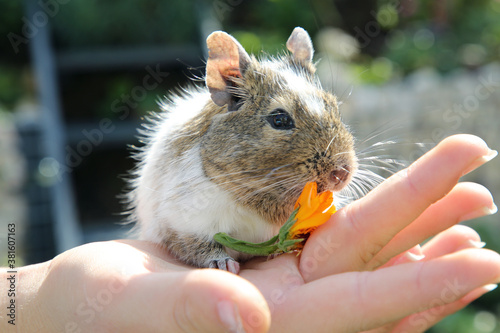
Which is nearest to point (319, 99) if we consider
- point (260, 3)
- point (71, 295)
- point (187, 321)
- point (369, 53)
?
point (187, 321)

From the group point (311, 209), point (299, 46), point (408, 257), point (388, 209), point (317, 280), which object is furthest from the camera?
point (299, 46)

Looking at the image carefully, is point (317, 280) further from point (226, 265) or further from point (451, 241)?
point (451, 241)

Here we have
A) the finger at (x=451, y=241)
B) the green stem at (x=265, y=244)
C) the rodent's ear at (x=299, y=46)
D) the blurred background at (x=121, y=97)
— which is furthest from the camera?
the blurred background at (x=121, y=97)

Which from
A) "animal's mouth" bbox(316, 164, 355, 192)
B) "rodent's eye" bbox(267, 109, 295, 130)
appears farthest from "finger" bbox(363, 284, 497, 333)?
"rodent's eye" bbox(267, 109, 295, 130)

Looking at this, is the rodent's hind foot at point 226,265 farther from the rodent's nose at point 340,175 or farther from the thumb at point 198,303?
the rodent's nose at point 340,175

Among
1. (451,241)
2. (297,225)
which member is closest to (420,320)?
(451,241)

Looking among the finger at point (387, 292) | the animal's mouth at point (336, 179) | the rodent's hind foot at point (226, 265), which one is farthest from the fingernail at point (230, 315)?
the animal's mouth at point (336, 179)
